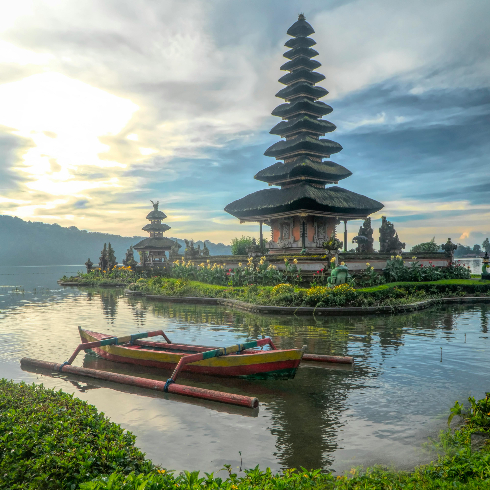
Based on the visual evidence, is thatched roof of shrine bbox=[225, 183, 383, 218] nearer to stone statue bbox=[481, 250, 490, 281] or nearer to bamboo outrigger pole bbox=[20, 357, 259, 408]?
stone statue bbox=[481, 250, 490, 281]

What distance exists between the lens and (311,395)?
840cm

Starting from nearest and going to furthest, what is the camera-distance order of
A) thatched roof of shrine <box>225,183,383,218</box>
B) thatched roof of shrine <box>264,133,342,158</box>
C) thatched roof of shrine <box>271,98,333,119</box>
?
thatched roof of shrine <box>225,183,383,218</box> → thatched roof of shrine <box>264,133,342,158</box> → thatched roof of shrine <box>271,98,333,119</box>

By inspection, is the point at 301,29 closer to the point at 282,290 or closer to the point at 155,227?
the point at 282,290

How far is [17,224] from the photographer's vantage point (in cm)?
19950

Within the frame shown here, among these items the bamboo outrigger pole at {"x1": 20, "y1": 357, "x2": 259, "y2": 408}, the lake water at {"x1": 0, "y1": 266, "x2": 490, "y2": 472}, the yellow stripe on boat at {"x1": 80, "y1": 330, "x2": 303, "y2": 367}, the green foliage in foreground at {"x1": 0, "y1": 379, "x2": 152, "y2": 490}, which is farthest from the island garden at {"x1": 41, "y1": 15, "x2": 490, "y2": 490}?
the yellow stripe on boat at {"x1": 80, "y1": 330, "x2": 303, "y2": 367}

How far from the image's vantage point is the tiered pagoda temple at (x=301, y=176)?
35.3 metres

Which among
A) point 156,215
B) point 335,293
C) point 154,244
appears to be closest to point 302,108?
point 335,293

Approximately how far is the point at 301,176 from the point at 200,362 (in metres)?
28.0

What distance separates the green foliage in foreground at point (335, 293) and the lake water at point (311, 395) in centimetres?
268

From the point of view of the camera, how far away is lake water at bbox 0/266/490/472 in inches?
238

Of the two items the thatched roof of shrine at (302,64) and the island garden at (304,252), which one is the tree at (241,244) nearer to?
the island garden at (304,252)

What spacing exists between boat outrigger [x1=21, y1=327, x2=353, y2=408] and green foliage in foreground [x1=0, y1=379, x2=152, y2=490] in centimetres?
249

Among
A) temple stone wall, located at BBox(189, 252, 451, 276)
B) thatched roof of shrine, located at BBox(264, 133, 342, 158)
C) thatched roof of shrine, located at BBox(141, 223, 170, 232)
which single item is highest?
thatched roof of shrine, located at BBox(264, 133, 342, 158)

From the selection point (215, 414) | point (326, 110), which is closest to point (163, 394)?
point (215, 414)
